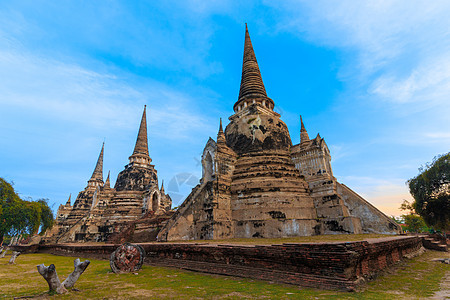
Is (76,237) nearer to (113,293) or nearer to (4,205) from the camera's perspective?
(4,205)

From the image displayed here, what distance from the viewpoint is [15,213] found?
20234mm

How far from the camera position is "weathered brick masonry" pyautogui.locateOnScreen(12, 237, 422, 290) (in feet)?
16.4

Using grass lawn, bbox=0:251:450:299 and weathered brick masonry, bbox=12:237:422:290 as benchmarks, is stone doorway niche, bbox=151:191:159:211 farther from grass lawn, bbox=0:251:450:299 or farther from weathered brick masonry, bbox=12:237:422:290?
grass lawn, bbox=0:251:450:299

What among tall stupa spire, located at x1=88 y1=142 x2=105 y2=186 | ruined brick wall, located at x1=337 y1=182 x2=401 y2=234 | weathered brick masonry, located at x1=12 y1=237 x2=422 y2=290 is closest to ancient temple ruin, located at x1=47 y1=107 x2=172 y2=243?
tall stupa spire, located at x1=88 y1=142 x2=105 y2=186

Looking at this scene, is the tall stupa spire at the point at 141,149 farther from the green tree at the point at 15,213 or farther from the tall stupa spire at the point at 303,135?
the tall stupa spire at the point at 303,135

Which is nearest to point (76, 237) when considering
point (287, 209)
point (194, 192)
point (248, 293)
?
point (194, 192)

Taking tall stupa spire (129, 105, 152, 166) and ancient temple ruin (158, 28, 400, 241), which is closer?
ancient temple ruin (158, 28, 400, 241)

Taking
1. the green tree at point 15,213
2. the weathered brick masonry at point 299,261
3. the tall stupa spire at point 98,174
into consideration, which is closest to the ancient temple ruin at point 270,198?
the weathered brick masonry at point 299,261

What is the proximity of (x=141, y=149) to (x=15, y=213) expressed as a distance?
52.7 feet

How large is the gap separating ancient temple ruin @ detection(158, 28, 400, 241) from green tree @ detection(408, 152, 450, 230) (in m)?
12.2

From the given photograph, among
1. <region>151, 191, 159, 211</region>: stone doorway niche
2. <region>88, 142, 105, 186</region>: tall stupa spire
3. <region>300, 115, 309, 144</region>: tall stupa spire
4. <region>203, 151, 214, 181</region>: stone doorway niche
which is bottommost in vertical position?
<region>151, 191, 159, 211</region>: stone doorway niche

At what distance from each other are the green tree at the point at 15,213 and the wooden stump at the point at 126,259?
60.2 feet

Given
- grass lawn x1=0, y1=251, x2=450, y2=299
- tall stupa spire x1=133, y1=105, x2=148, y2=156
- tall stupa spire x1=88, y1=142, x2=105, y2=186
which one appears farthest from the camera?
tall stupa spire x1=88, y1=142, x2=105, y2=186

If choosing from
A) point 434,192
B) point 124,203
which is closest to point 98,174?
point 124,203
